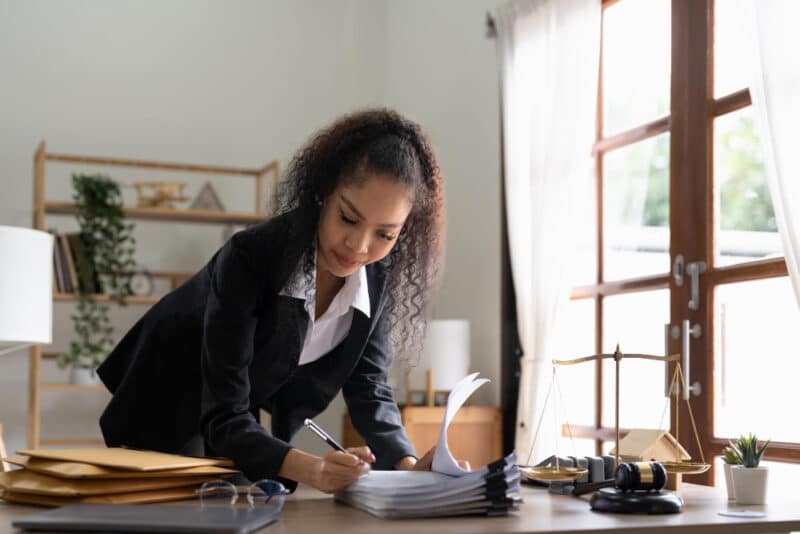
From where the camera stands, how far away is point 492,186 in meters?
4.30

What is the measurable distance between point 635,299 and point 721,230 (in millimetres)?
493

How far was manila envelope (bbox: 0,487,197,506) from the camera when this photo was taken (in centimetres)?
121

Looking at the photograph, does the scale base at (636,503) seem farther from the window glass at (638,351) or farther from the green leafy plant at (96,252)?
the green leafy plant at (96,252)

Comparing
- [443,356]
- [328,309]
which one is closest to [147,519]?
[328,309]

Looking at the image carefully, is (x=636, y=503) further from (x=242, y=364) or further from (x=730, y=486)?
(x=242, y=364)

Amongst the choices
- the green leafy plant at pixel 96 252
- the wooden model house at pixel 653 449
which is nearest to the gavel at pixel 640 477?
the wooden model house at pixel 653 449

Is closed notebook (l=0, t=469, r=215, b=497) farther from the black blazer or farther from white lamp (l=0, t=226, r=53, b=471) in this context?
white lamp (l=0, t=226, r=53, b=471)

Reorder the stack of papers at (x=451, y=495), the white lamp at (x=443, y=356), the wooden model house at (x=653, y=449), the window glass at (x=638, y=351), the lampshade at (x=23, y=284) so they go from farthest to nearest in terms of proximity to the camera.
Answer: the white lamp at (x=443, y=356) < the window glass at (x=638, y=351) < the lampshade at (x=23, y=284) < the wooden model house at (x=653, y=449) < the stack of papers at (x=451, y=495)

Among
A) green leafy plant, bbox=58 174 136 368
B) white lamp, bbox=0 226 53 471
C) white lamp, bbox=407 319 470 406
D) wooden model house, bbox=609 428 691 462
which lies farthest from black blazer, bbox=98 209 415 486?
green leafy plant, bbox=58 174 136 368

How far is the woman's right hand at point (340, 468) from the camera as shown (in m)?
1.24

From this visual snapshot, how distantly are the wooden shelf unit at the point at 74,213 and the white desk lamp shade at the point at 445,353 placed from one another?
945mm

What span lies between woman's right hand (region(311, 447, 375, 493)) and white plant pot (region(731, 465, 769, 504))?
0.51 meters

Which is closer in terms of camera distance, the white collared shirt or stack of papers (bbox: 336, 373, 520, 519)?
stack of papers (bbox: 336, 373, 520, 519)

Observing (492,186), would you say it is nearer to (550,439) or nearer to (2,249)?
(550,439)
